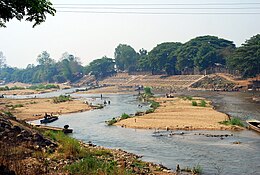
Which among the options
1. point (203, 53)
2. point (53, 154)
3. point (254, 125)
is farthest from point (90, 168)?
point (203, 53)

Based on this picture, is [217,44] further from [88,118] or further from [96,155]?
[96,155]

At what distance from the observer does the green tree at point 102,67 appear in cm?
15421

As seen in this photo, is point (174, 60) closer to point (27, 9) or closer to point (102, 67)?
point (102, 67)

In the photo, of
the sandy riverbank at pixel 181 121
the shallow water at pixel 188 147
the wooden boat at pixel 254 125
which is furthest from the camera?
the sandy riverbank at pixel 181 121

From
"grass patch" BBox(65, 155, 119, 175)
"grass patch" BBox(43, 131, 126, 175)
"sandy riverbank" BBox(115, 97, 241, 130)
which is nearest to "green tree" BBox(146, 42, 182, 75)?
"sandy riverbank" BBox(115, 97, 241, 130)

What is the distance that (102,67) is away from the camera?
6083 inches

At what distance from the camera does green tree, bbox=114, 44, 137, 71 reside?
154 m

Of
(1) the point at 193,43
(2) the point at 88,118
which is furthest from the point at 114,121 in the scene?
(1) the point at 193,43

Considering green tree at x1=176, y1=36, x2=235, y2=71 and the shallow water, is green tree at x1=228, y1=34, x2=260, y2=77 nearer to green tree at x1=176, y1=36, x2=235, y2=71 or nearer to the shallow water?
green tree at x1=176, y1=36, x2=235, y2=71

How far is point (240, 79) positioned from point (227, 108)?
142ft

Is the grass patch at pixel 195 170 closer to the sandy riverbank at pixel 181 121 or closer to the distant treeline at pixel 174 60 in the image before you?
the sandy riverbank at pixel 181 121

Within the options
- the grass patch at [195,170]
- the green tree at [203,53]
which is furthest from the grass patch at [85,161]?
the green tree at [203,53]

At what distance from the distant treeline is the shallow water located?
53553 millimetres

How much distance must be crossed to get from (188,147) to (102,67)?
128628 millimetres
